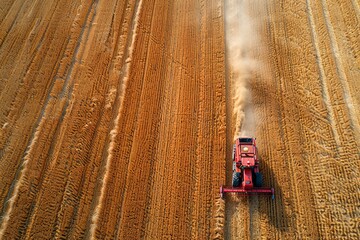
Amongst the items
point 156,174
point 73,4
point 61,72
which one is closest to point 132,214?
point 156,174

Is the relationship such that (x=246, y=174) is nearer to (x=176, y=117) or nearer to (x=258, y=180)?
(x=258, y=180)

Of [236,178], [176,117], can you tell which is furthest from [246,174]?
[176,117]

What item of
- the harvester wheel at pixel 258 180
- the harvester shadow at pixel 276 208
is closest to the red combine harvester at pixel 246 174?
the harvester wheel at pixel 258 180

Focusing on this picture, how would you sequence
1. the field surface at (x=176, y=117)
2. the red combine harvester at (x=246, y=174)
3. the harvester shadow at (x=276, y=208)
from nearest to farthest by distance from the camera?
the harvester shadow at (x=276, y=208) → the red combine harvester at (x=246, y=174) → the field surface at (x=176, y=117)

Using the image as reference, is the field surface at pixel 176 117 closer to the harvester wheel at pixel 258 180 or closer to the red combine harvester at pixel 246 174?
the red combine harvester at pixel 246 174

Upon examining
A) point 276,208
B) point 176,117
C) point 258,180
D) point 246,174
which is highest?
point 176,117

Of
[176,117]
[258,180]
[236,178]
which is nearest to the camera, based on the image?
[258,180]


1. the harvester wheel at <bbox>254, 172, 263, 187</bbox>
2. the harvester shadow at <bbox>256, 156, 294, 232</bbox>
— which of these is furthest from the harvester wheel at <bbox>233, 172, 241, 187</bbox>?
the harvester shadow at <bbox>256, 156, 294, 232</bbox>

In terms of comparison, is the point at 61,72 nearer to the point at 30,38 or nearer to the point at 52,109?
the point at 52,109

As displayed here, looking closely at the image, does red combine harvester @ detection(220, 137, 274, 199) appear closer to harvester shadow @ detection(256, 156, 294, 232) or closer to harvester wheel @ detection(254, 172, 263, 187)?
harvester wheel @ detection(254, 172, 263, 187)
